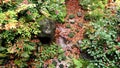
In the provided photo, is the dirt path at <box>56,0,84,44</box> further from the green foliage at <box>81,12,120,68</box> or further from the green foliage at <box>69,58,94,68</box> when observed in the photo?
the green foliage at <box>69,58,94,68</box>

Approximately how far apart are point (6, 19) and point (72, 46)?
326cm

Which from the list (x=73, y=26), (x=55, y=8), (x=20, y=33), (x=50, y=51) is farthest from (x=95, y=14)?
(x=20, y=33)

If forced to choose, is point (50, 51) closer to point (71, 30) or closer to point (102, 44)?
point (71, 30)

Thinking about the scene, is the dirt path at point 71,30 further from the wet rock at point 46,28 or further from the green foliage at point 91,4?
the wet rock at point 46,28

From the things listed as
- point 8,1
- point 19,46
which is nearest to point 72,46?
point 19,46

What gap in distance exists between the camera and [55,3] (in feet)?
34.7

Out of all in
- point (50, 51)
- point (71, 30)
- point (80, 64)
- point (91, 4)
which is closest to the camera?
point (80, 64)

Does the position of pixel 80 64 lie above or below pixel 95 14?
below

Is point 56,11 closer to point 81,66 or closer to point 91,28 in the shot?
point 91,28

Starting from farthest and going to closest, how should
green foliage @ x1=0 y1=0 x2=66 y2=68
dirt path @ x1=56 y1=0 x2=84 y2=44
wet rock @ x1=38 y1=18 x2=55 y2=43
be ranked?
dirt path @ x1=56 y1=0 x2=84 y2=44, wet rock @ x1=38 y1=18 x2=55 y2=43, green foliage @ x1=0 y1=0 x2=66 y2=68

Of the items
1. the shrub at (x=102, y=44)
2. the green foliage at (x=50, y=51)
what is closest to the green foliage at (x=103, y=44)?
the shrub at (x=102, y=44)

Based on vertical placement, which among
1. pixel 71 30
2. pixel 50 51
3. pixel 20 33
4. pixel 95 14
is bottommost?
pixel 50 51

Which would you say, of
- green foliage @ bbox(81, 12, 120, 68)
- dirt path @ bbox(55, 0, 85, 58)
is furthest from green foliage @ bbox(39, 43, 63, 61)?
green foliage @ bbox(81, 12, 120, 68)

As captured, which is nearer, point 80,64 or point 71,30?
point 80,64
